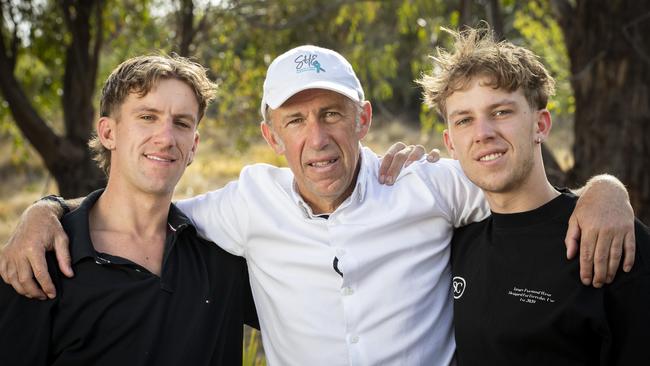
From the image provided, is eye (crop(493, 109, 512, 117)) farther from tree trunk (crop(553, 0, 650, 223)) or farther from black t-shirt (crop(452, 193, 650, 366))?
tree trunk (crop(553, 0, 650, 223))

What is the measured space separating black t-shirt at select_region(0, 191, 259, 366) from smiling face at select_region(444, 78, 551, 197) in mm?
1323

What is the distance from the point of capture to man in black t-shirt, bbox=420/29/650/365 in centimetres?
265

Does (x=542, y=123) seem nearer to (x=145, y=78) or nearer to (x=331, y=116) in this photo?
(x=331, y=116)

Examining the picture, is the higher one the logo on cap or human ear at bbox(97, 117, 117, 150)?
the logo on cap

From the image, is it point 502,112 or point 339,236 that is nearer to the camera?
point 502,112

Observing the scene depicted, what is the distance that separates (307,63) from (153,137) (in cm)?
82

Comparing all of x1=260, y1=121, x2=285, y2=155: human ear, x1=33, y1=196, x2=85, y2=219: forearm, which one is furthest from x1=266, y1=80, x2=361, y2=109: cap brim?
x1=33, y1=196, x2=85, y2=219: forearm

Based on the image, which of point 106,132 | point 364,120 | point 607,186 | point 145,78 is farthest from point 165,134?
point 607,186

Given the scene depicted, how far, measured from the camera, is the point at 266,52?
26.8 ft

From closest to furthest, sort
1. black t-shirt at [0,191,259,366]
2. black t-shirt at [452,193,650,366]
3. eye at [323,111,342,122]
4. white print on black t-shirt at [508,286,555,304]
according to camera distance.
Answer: black t-shirt at [452,193,650,366] → white print on black t-shirt at [508,286,555,304] → black t-shirt at [0,191,259,366] → eye at [323,111,342,122]

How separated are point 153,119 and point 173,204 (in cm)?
47

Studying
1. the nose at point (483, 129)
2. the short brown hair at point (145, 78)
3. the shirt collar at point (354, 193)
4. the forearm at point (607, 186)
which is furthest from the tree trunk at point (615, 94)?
the short brown hair at point (145, 78)

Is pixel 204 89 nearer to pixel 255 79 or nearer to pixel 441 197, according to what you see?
pixel 441 197

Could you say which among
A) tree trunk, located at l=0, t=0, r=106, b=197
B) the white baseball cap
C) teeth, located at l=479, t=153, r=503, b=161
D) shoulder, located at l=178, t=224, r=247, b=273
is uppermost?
tree trunk, located at l=0, t=0, r=106, b=197
